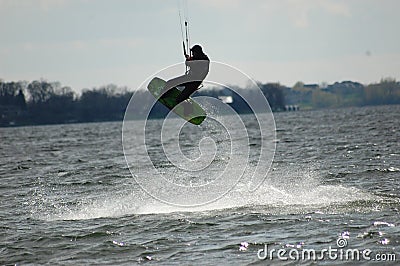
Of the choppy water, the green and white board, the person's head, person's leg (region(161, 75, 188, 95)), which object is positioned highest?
the person's head

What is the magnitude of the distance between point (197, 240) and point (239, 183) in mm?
8552

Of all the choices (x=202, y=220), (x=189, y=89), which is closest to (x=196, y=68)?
(x=189, y=89)

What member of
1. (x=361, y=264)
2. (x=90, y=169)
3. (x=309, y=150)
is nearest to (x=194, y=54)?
(x=361, y=264)

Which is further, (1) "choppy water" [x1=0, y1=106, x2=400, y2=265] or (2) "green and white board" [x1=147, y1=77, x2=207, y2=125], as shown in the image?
(2) "green and white board" [x1=147, y1=77, x2=207, y2=125]

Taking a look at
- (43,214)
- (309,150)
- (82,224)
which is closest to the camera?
(82,224)

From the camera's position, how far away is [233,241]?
13.5 meters

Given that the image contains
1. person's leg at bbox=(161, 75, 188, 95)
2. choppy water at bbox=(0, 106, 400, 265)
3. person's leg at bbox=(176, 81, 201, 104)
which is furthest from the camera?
person's leg at bbox=(161, 75, 188, 95)

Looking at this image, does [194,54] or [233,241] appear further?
[194,54]

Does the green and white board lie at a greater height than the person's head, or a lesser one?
lesser

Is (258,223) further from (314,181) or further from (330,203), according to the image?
(314,181)

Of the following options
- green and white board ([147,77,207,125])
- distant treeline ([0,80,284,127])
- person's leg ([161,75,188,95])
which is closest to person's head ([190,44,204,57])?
person's leg ([161,75,188,95])

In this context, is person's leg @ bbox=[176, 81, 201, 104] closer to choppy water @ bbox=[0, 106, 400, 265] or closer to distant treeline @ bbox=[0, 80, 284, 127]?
choppy water @ bbox=[0, 106, 400, 265]

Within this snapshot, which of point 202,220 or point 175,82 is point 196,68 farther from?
point 202,220

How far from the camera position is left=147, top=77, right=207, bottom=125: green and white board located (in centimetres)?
1919
